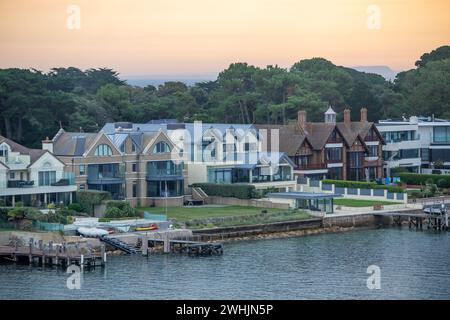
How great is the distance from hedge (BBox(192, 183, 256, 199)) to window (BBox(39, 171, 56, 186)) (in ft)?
40.2

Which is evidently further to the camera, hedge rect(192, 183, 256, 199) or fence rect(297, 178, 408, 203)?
fence rect(297, 178, 408, 203)

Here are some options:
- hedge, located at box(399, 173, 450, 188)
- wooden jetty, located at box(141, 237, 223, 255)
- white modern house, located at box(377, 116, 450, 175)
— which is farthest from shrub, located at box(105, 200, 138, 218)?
white modern house, located at box(377, 116, 450, 175)

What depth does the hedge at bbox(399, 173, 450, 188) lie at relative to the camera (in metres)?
98.9

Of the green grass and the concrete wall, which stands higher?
the concrete wall

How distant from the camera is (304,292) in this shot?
59188mm

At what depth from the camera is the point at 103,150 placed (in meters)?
85.4

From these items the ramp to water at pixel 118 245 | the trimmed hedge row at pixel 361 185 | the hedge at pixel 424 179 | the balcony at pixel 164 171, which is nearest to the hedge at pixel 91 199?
the balcony at pixel 164 171

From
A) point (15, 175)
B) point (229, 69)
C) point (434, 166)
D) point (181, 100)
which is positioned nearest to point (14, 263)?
point (15, 175)

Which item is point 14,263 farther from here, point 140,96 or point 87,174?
point 140,96

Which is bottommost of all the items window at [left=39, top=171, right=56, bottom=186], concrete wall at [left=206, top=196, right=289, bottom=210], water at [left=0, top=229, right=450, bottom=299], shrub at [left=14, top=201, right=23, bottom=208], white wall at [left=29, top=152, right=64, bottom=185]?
water at [left=0, top=229, right=450, bottom=299]

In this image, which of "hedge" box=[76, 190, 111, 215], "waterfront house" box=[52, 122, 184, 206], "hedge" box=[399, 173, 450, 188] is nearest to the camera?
"hedge" box=[76, 190, 111, 215]

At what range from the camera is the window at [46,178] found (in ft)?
266

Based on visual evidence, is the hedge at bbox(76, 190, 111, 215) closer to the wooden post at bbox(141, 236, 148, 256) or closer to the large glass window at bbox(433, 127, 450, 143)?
the wooden post at bbox(141, 236, 148, 256)

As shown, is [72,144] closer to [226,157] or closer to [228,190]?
[228,190]
